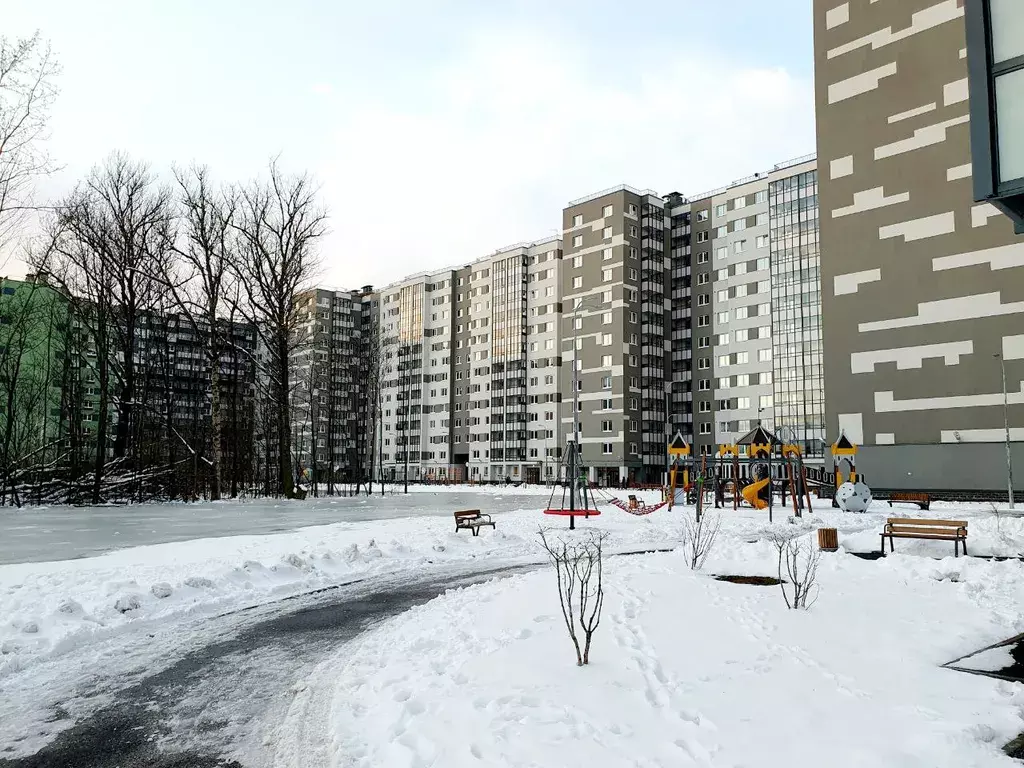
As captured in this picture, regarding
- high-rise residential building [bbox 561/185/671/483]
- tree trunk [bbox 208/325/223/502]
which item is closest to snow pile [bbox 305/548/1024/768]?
tree trunk [bbox 208/325/223/502]

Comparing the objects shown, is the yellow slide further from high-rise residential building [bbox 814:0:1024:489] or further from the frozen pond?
the frozen pond

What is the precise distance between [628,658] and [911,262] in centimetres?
4515

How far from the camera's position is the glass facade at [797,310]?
250 feet

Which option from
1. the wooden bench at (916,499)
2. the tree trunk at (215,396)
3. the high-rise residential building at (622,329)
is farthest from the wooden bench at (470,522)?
the high-rise residential building at (622,329)

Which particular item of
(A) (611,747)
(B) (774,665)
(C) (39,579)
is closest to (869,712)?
(B) (774,665)

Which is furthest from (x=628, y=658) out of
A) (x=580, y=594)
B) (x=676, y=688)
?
(x=580, y=594)

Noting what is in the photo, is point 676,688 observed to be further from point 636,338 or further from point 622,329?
point 636,338

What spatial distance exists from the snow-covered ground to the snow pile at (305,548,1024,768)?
25 millimetres

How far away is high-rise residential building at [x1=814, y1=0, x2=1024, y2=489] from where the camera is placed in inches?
1635

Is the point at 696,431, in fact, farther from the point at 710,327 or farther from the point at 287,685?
the point at 287,685

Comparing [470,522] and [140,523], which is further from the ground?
[470,522]

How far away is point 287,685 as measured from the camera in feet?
23.4

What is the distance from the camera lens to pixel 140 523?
79.9 feet

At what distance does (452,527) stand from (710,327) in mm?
70197
